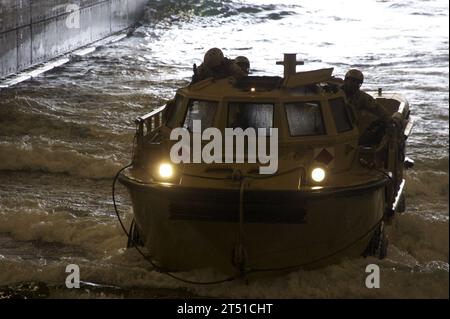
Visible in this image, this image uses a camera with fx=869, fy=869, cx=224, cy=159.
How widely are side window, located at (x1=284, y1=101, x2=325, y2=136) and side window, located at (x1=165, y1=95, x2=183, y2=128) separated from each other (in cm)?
118

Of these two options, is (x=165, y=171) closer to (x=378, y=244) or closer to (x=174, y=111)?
(x=174, y=111)

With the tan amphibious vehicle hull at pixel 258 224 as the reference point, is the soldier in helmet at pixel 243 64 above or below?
above

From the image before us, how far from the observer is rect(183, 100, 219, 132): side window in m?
8.74

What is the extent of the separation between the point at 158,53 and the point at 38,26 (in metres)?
4.56

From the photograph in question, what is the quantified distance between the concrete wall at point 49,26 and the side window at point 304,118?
43.2 feet

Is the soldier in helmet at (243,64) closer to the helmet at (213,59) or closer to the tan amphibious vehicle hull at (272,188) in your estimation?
the helmet at (213,59)

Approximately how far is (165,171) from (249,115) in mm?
1049

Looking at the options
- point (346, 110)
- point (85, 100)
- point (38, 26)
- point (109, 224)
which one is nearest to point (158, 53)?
point (38, 26)

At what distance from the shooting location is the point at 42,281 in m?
8.81

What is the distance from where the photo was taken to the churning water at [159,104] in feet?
28.2

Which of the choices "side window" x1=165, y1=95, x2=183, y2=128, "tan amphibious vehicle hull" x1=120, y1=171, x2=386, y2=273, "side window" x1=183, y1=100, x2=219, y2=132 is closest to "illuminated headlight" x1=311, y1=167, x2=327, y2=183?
"tan amphibious vehicle hull" x1=120, y1=171, x2=386, y2=273

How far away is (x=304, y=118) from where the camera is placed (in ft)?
28.4

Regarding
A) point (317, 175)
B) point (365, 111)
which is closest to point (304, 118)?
point (317, 175)

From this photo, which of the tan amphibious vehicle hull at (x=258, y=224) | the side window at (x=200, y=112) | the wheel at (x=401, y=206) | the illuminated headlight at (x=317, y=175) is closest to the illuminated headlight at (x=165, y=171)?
the tan amphibious vehicle hull at (x=258, y=224)
